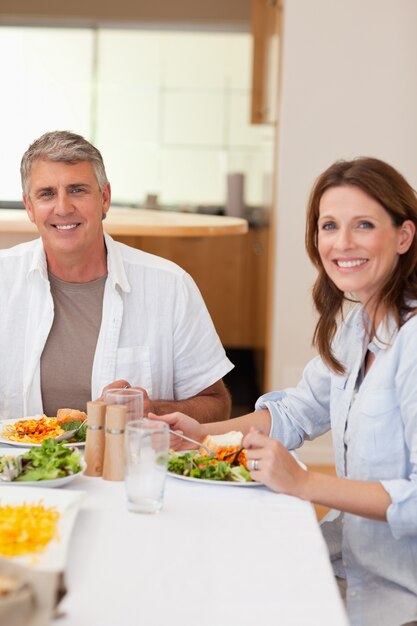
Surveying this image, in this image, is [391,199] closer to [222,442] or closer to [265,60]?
[222,442]

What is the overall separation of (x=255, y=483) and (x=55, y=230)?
100cm

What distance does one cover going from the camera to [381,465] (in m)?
Answer: 1.67

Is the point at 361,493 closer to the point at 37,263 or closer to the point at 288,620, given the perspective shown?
the point at 288,620

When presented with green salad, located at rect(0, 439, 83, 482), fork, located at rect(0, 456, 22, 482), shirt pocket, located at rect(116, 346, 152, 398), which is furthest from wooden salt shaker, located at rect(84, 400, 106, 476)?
shirt pocket, located at rect(116, 346, 152, 398)

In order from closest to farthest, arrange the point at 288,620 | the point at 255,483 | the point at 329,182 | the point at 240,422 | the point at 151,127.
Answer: the point at 288,620 < the point at 255,483 < the point at 329,182 < the point at 240,422 < the point at 151,127

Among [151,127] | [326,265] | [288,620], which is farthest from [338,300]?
[151,127]

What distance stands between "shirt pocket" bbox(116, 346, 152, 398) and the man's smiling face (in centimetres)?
26

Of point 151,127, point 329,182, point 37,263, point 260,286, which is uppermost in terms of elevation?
point 151,127

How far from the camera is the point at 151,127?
295 inches

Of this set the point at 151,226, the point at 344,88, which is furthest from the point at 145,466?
the point at 344,88

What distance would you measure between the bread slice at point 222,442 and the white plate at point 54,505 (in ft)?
1.08

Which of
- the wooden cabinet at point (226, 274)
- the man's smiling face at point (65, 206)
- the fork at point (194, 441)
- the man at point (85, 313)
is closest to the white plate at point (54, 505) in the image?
the fork at point (194, 441)

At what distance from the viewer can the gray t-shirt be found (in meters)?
2.25

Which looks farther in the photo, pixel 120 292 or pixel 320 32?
pixel 320 32
